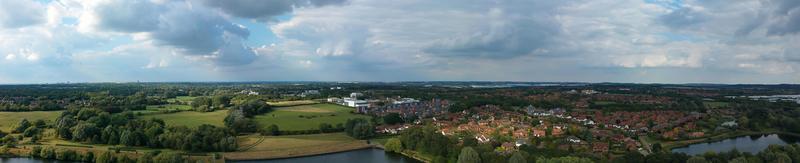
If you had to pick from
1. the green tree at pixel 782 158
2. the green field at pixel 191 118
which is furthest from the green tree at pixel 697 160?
the green field at pixel 191 118

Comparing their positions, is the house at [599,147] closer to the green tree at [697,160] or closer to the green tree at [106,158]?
the green tree at [697,160]

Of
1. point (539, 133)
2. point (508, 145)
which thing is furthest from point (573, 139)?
point (508, 145)

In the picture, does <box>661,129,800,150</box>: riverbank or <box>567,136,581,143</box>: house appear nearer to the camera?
<box>567,136,581,143</box>: house

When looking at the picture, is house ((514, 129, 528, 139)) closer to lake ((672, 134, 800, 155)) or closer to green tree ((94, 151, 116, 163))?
lake ((672, 134, 800, 155))

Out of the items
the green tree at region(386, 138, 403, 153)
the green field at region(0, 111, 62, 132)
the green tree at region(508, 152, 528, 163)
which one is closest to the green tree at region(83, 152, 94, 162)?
the green field at region(0, 111, 62, 132)

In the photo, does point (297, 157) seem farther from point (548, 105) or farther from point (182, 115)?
point (548, 105)

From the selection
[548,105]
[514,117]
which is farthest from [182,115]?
[548,105]
